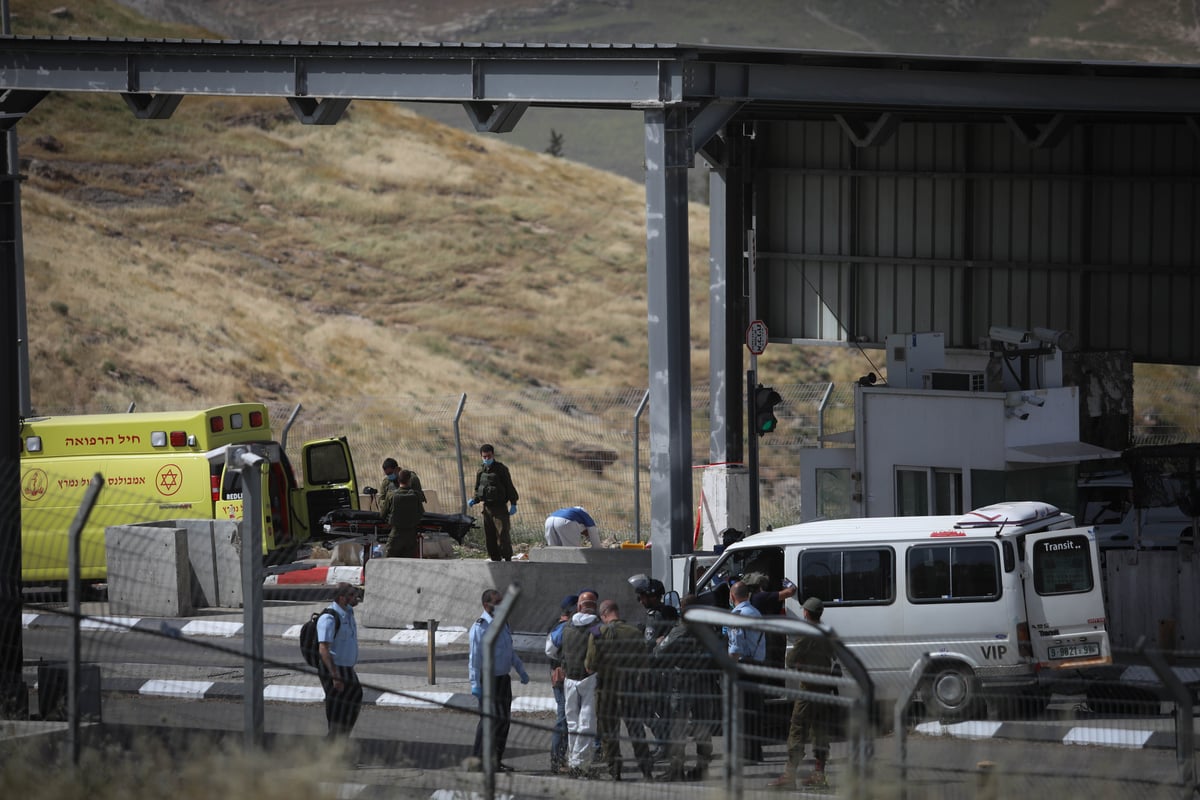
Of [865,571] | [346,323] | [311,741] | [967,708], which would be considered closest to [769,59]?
[865,571]

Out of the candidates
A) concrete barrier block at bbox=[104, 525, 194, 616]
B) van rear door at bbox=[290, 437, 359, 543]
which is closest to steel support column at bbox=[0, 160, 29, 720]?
concrete barrier block at bbox=[104, 525, 194, 616]

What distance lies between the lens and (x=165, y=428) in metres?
20.2

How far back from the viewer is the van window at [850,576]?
45.6 feet

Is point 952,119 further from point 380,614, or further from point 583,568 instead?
point 380,614

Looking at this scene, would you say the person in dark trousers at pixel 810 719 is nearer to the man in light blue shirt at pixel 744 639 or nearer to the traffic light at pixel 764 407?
the man in light blue shirt at pixel 744 639

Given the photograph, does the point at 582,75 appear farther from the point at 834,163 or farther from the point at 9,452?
the point at 834,163

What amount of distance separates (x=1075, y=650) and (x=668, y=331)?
5044mm

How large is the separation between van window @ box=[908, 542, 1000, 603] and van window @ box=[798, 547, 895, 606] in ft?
0.70

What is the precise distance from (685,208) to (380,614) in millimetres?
6239

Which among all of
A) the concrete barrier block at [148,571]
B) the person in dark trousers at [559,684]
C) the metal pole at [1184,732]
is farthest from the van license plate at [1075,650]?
the concrete barrier block at [148,571]

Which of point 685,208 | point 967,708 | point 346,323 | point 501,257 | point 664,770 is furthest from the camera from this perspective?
point 501,257

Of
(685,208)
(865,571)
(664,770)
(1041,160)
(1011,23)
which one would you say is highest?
(1011,23)

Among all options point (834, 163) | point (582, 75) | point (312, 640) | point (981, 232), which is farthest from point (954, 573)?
point (834, 163)

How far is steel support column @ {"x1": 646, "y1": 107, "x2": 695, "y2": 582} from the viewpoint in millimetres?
15656
